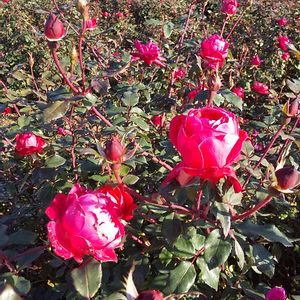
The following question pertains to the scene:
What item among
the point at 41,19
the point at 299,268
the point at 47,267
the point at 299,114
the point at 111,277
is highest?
the point at 299,114

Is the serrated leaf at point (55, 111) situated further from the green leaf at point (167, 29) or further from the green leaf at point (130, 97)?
the green leaf at point (167, 29)

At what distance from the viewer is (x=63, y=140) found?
1478mm

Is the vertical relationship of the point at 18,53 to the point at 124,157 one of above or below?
below

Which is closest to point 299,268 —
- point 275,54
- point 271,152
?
point 271,152

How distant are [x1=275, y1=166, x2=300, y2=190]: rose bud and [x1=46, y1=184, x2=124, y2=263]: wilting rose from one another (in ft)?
1.04

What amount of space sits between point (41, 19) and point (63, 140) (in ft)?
16.0

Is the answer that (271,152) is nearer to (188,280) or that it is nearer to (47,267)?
(188,280)

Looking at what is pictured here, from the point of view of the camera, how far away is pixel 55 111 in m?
1.04

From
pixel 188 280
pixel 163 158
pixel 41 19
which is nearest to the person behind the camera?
pixel 188 280

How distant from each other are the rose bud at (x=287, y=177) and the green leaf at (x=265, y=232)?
0.17m

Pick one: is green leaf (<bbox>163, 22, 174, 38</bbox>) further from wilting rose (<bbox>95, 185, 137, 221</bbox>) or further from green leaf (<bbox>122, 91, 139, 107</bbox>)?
wilting rose (<bbox>95, 185, 137, 221</bbox>)

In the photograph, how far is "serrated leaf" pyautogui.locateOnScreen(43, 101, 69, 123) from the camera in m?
1.03

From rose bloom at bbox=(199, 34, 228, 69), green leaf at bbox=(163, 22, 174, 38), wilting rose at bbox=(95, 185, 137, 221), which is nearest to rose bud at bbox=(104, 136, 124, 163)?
wilting rose at bbox=(95, 185, 137, 221)

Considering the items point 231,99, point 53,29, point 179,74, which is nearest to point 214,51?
point 231,99
